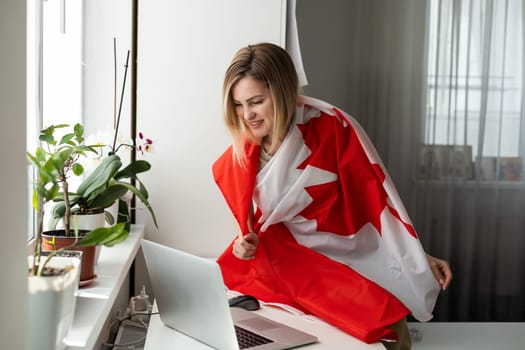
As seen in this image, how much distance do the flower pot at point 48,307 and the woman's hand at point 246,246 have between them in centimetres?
84

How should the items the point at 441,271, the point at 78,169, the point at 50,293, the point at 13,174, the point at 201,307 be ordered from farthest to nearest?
the point at 441,271 → the point at 78,169 → the point at 201,307 → the point at 50,293 → the point at 13,174

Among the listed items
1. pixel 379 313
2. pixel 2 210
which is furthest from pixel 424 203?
pixel 2 210

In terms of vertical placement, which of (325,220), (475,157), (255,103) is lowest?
(325,220)

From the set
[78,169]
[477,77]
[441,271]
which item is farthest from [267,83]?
[477,77]

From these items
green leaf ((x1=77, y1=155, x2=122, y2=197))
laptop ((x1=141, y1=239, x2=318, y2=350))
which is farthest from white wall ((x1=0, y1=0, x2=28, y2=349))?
green leaf ((x1=77, y1=155, x2=122, y2=197))

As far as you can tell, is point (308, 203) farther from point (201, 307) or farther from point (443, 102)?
point (443, 102)

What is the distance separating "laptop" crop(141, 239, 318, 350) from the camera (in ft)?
4.26

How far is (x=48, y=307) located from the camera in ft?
3.29

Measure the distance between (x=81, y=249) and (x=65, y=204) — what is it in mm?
107

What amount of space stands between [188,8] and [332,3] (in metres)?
1.25

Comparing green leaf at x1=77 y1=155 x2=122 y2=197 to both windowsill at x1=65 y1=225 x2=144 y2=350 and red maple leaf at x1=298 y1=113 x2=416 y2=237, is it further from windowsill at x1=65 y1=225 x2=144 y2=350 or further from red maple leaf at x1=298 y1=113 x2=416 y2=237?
red maple leaf at x1=298 y1=113 x2=416 y2=237

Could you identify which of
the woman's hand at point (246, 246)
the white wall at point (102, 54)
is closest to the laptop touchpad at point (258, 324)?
the woman's hand at point (246, 246)

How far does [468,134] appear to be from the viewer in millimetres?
3416

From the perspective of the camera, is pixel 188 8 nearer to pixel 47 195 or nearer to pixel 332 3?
pixel 332 3
